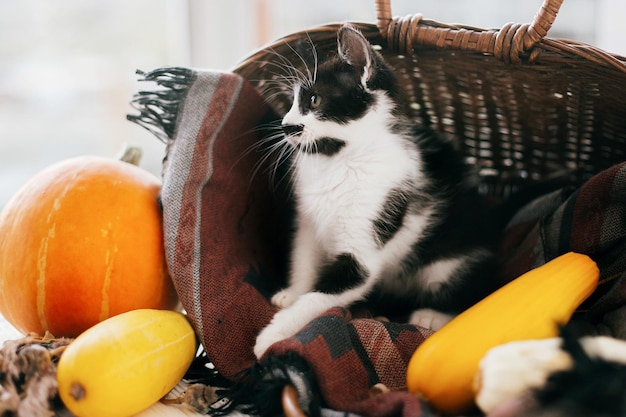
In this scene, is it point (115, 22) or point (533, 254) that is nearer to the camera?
point (533, 254)

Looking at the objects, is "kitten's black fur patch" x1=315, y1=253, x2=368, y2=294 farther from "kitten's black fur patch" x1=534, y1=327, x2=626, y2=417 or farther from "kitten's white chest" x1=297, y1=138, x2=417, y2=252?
"kitten's black fur patch" x1=534, y1=327, x2=626, y2=417

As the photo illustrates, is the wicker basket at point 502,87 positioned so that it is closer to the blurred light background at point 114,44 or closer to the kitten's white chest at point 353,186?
the kitten's white chest at point 353,186

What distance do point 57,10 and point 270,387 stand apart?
1.41 metres

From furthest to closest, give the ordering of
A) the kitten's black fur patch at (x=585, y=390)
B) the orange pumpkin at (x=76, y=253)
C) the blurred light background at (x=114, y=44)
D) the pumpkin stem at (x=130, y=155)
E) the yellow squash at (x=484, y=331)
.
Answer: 1. the blurred light background at (x=114, y=44)
2. the pumpkin stem at (x=130, y=155)
3. the orange pumpkin at (x=76, y=253)
4. the yellow squash at (x=484, y=331)
5. the kitten's black fur patch at (x=585, y=390)

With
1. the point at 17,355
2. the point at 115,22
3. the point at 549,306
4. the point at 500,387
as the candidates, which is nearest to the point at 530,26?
the point at 549,306

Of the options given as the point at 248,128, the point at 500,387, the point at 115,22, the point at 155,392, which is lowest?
the point at 155,392

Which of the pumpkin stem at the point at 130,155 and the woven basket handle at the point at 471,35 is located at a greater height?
the woven basket handle at the point at 471,35

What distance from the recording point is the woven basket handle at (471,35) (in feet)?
3.18

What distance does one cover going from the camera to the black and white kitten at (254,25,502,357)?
1.00 m

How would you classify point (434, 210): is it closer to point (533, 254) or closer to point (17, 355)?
point (533, 254)

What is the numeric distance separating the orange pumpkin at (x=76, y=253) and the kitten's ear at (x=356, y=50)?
43cm

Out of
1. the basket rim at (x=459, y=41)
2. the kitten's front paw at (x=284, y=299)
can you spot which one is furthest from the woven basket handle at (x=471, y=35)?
the kitten's front paw at (x=284, y=299)

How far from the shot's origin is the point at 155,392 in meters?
0.81

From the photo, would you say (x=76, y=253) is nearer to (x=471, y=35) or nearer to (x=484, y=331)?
(x=484, y=331)
